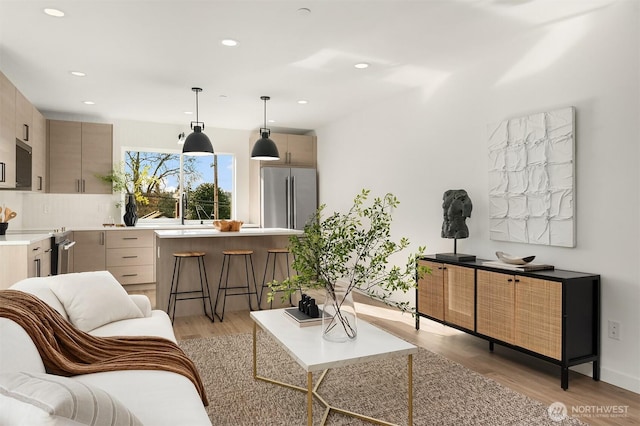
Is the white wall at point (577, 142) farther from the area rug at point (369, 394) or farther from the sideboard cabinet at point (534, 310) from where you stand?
the area rug at point (369, 394)

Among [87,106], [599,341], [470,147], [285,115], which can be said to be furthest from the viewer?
[285,115]

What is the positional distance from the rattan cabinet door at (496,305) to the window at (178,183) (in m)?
4.84

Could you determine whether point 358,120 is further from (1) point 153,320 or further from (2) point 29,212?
(2) point 29,212

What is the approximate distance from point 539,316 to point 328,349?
1.69 meters

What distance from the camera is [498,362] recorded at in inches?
129

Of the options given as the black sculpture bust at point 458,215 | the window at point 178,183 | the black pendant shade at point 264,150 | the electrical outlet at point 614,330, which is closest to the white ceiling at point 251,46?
the black pendant shade at point 264,150

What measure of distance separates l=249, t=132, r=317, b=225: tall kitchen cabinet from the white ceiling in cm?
156

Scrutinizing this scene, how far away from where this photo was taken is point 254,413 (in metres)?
2.44

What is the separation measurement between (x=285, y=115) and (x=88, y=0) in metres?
3.54

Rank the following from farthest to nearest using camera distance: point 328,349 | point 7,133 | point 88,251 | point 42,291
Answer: point 88,251
point 7,133
point 42,291
point 328,349

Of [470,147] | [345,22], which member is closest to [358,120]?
[470,147]

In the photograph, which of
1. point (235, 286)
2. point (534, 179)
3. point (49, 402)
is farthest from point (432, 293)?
point (49, 402)

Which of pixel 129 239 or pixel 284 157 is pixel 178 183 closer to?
pixel 129 239

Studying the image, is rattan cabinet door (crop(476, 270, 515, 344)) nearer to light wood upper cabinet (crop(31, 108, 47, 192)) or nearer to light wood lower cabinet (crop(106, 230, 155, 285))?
light wood lower cabinet (crop(106, 230, 155, 285))
